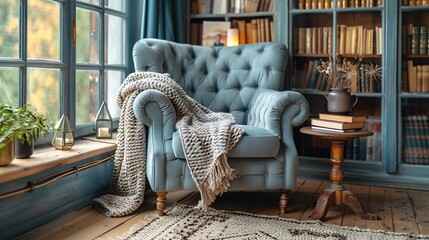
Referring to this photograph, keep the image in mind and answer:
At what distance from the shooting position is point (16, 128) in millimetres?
1934

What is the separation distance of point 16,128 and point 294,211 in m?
1.51

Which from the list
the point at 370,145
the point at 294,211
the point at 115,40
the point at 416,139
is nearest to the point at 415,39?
the point at 416,139

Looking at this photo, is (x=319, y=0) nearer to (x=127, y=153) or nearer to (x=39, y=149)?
(x=127, y=153)

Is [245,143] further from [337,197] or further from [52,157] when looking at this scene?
[52,157]

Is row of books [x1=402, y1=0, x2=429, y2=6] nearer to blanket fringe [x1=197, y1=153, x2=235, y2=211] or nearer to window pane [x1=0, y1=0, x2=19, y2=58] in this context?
blanket fringe [x1=197, y1=153, x2=235, y2=211]

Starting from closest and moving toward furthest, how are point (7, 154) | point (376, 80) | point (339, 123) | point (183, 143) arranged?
1. point (7, 154)
2. point (183, 143)
3. point (339, 123)
4. point (376, 80)

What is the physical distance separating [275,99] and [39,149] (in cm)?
129

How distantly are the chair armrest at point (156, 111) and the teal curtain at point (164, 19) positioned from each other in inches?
41.4

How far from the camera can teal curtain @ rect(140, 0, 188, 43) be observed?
3.24m

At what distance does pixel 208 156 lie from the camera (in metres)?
2.27

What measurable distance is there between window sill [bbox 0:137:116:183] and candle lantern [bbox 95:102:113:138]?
5 centimetres

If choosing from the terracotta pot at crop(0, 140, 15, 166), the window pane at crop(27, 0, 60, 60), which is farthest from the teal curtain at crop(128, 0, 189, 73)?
the terracotta pot at crop(0, 140, 15, 166)

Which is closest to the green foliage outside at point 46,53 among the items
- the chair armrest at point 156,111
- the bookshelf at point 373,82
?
the chair armrest at point 156,111

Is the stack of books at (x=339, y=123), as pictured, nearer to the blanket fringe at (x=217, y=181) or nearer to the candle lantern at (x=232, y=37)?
A: the blanket fringe at (x=217, y=181)
